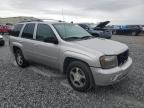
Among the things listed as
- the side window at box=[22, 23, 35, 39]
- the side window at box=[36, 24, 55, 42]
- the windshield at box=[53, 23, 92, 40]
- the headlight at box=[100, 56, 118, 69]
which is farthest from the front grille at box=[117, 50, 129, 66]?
the side window at box=[22, 23, 35, 39]

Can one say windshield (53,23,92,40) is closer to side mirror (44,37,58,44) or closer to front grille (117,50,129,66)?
side mirror (44,37,58,44)

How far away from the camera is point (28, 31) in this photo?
20.3ft

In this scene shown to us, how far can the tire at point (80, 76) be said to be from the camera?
4.24 metres

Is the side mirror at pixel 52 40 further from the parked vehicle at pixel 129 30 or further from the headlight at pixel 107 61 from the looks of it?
the parked vehicle at pixel 129 30

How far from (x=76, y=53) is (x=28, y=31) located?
8.31 ft

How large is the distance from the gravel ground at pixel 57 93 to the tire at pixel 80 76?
165 millimetres

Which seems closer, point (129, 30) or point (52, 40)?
point (52, 40)

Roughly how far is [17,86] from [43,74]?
3.89ft

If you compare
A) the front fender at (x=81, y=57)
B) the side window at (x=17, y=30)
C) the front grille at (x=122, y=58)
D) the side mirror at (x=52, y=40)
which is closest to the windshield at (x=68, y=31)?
the side mirror at (x=52, y=40)

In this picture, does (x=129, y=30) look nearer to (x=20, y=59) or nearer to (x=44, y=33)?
(x=20, y=59)

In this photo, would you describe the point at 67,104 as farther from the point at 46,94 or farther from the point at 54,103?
the point at 46,94

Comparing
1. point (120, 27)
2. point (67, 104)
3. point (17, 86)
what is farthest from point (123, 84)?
point (120, 27)

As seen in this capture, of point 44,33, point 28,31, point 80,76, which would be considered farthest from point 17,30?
point 80,76

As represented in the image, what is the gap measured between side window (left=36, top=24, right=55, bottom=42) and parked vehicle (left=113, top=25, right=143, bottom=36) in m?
23.3
